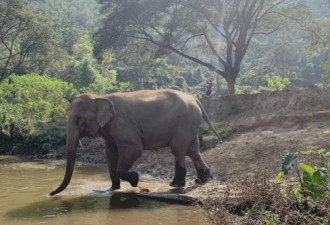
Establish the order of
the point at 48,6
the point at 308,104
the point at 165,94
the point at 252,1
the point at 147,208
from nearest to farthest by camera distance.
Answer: the point at 147,208 → the point at 165,94 → the point at 308,104 → the point at 252,1 → the point at 48,6

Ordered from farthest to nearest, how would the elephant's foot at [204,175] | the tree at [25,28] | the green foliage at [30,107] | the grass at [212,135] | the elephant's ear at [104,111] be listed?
the tree at [25,28]
the green foliage at [30,107]
the grass at [212,135]
the elephant's foot at [204,175]
the elephant's ear at [104,111]

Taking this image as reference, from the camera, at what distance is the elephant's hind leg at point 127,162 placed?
8531mm

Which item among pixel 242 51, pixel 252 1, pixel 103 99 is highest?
pixel 252 1

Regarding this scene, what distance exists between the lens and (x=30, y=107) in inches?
947

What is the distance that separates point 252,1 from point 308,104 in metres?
8.39

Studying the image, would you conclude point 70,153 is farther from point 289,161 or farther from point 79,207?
point 289,161

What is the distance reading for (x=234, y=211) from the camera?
249 inches

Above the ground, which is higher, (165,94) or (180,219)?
(165,94)

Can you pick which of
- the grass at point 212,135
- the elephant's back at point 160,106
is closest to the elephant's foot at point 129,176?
the elephant's back at point 160,106

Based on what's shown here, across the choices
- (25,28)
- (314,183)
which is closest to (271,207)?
(314,183)

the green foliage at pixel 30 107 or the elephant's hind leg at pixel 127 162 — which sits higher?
the green foliage at pixel 30 107

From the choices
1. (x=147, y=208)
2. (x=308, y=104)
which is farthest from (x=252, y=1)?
(x=147, y=208)

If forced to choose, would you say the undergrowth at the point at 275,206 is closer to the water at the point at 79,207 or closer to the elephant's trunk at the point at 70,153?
the water at the point at 79,207

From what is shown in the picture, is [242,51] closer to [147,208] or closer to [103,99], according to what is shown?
[103,99]
